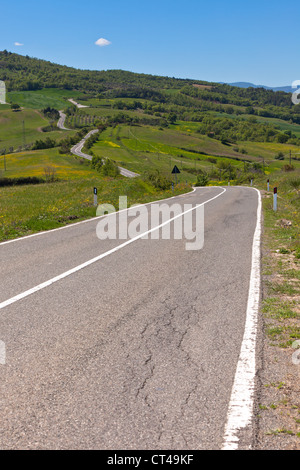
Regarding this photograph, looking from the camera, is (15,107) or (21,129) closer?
(21,129)

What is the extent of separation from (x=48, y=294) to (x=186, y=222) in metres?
9.74

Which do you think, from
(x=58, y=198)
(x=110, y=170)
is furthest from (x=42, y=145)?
(x=58, y=198)

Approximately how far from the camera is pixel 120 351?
454cm

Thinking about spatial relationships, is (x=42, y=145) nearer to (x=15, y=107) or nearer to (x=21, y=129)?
(x=21, y=129)

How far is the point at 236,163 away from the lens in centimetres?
11569

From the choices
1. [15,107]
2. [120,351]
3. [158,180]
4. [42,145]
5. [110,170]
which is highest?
[15,107]

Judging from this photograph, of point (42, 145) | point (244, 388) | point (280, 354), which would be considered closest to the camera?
point (244, 388)

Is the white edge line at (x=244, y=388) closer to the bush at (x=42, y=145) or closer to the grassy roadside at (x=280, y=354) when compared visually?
→ the grassy roadside at (x=280, y=354)

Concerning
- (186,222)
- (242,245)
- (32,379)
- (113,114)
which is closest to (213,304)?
(32,379)

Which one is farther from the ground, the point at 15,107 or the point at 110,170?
the point at 15,107

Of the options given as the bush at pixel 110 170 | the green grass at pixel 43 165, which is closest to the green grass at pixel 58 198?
the green grass at pixel 43 165

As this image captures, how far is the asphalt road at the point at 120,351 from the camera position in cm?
316

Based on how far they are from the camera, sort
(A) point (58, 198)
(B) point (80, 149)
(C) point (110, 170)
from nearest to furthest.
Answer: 1. (A) point (58, 198)
2. (C) point (110, 170)
3. (B) point (80, 149)

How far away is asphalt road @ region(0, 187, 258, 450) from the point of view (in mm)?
3162
